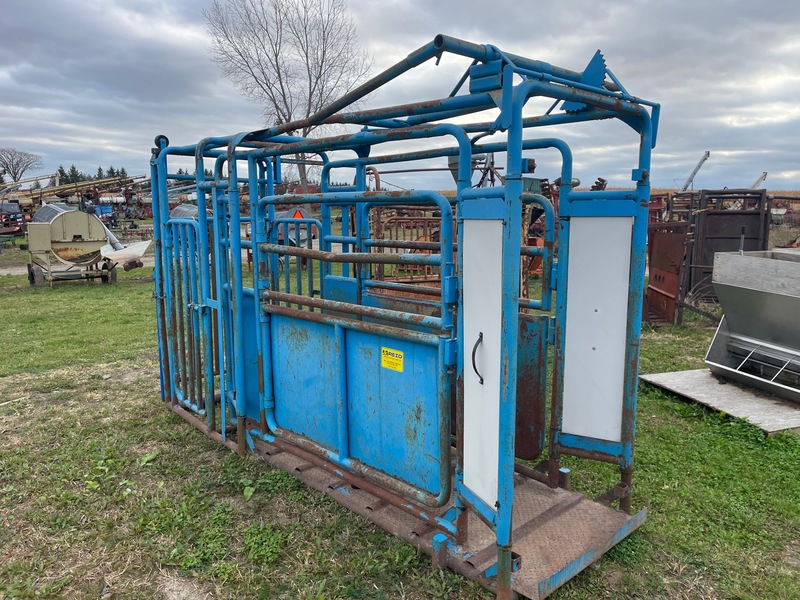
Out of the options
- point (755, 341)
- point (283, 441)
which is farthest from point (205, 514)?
point (755, 341)

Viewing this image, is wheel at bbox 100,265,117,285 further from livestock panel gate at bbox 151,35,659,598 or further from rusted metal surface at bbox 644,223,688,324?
rusted metal surface at bbox 644,223,688,324

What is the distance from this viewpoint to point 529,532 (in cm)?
282

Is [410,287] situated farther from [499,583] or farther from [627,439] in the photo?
[499,583]

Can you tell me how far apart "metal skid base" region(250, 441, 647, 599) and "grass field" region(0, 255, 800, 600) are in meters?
0.09

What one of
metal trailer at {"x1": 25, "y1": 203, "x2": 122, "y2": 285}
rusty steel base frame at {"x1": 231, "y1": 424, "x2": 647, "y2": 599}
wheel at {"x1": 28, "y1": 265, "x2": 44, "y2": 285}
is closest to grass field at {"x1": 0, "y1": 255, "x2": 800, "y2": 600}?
rusty steel base frame at {"x1": 231, "y1": 424, "x2": 647, "y2": 599}

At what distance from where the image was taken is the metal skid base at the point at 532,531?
99.5 inches

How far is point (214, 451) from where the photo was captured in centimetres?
410

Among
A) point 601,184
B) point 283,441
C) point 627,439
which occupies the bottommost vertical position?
point 283,441

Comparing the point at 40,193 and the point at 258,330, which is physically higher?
the point at 40,193

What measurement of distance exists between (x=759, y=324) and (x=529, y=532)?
3316mm

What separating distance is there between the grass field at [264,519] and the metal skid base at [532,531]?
0.29ft

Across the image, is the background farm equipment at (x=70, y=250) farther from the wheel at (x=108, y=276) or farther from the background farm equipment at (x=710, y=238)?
the background farm equipment at (x=710, y=238)

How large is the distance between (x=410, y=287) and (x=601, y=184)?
8.77m

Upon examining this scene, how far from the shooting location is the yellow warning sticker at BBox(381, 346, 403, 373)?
9.23 ft
